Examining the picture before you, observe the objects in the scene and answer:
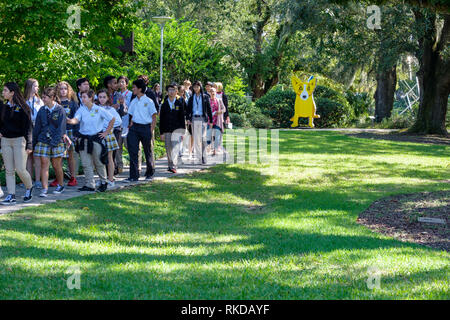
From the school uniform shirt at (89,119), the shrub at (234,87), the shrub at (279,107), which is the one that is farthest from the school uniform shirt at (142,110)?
the shrub at (279,107)

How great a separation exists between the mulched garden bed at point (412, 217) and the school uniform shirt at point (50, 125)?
5.16 meters

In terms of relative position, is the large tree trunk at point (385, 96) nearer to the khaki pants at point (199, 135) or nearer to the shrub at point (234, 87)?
the shrub at point (234, 87)

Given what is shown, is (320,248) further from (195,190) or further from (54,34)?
(54,34)

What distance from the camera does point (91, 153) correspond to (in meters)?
10.3

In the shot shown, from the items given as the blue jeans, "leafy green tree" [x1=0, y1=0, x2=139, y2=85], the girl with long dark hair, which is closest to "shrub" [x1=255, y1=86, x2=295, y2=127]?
the blue jeans

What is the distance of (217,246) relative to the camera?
274 inches

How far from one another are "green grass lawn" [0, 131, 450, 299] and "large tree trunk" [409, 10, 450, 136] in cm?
1406

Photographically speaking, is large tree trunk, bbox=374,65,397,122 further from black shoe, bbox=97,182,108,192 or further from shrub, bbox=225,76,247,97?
black shoe, bbox=97,182,108,192

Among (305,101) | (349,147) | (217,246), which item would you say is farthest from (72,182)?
(305,101)

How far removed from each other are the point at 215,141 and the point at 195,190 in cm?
593

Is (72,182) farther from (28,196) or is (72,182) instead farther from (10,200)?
(10,200)

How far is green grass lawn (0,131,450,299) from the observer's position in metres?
5.28

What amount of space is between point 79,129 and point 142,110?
160 centimetres

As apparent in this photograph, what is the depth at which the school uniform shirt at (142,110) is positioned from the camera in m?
11.6
